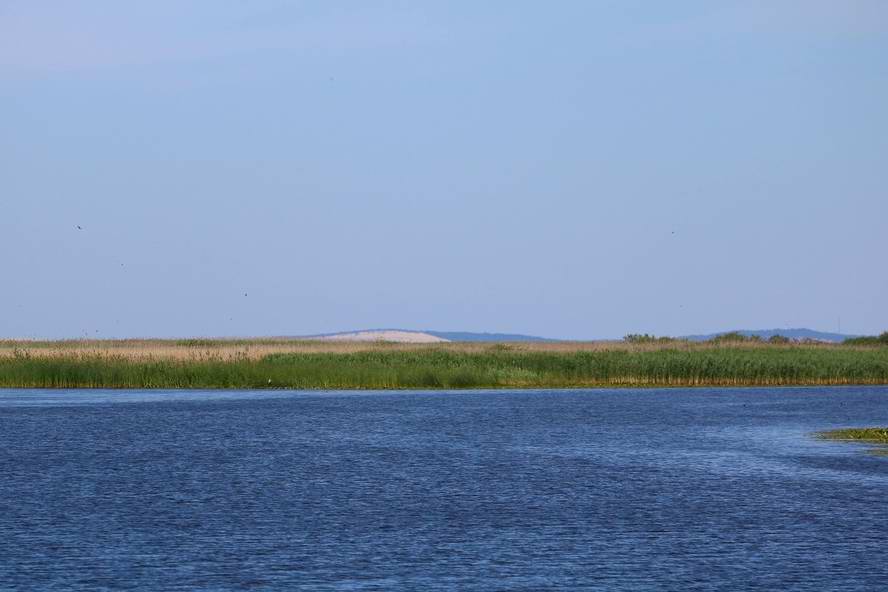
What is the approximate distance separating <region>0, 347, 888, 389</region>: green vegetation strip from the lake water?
771 inches

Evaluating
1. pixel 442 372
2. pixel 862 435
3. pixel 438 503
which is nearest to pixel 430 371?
pixel 442 372

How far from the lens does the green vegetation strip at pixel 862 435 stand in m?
40.0

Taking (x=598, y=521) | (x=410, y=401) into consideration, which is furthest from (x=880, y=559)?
(x=410, y=401)

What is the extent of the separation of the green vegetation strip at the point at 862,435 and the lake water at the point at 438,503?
1.40 meters

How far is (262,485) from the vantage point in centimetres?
2953

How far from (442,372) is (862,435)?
33128 millimetres

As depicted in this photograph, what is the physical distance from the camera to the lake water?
1900cm

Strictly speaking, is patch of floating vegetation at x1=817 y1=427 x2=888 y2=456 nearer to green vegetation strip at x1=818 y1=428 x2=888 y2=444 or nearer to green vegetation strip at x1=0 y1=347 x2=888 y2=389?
green vegetation strip at x1=818 y1=428 x2=888 y2=444

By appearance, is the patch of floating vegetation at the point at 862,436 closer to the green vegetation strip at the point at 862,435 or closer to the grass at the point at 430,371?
the green vegetation strip at the point at 862,435

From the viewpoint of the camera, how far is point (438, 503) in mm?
26438

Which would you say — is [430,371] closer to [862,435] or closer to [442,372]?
[442,372]

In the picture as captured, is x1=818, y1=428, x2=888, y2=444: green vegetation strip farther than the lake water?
Yes

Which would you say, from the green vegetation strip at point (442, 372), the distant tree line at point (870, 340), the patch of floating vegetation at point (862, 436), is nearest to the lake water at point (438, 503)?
the patch of floating vegetation at point (862, 436)

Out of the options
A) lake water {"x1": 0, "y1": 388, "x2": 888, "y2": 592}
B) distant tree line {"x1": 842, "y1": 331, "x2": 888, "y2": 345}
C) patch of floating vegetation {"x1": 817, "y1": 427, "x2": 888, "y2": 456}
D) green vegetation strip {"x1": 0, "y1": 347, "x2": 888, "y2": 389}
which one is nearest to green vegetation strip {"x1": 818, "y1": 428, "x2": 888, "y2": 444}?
patch of floating vegetation {"x1": 817, "y1": 427, "x2": 888, "y2": 456}
